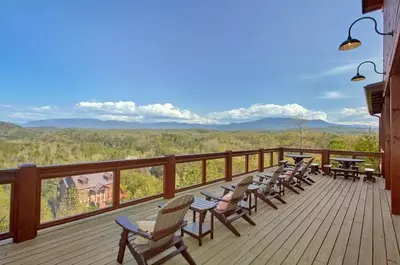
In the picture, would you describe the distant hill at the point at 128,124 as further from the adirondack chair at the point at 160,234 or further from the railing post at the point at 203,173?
the adirondack chair at the point at 160,234

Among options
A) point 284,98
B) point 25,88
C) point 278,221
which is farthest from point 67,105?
point 278,221

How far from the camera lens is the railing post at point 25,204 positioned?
3086 millimetres

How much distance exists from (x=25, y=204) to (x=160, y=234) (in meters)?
2.20

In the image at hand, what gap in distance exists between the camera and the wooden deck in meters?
2.73

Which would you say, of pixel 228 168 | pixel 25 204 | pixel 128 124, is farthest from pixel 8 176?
pixel 128 124

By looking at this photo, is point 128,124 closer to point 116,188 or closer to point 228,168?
point 228,168

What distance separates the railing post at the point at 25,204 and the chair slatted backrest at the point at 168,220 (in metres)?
2.06

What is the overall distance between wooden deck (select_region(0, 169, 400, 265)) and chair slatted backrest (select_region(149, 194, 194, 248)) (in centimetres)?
51

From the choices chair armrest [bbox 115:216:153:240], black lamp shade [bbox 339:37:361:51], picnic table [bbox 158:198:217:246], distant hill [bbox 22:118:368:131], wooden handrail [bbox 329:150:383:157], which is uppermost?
black lamp shade [bbox 339:37:361:51]

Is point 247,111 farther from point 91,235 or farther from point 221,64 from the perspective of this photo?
point 91,235

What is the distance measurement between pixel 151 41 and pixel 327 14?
11.9m

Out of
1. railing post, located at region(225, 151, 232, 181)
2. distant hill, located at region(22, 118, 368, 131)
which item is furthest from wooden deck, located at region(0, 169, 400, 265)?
distant hill, located at region(22, 118, 368, 131)

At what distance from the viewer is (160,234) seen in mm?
2301

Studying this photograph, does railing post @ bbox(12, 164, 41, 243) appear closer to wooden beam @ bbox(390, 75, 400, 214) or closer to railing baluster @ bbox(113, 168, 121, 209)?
railing baluster @ bbox(113, 168, 121, 209)
